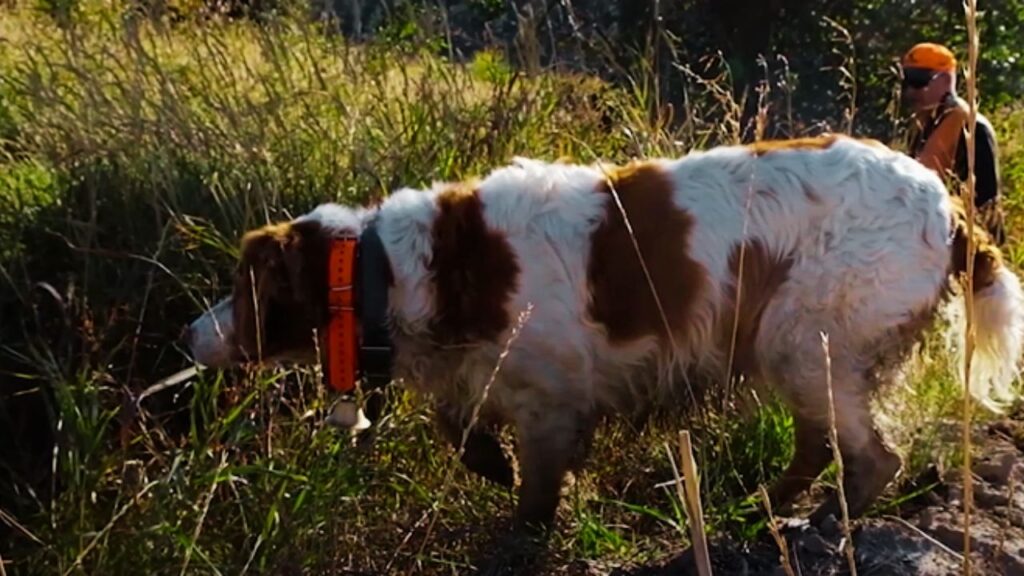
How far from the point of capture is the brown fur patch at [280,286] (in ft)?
13.5

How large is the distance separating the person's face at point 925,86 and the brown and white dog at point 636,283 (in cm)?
206

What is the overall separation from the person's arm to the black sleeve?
0.70ft

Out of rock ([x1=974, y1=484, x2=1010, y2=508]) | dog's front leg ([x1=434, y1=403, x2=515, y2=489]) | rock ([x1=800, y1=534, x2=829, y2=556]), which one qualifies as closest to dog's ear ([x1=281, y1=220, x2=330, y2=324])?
dog's front leg ([x1=434, y1=403, x2=515, y2=489])

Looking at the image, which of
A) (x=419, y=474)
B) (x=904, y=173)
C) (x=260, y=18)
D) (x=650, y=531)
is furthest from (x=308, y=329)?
(x=260, y=18)

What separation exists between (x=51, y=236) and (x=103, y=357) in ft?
2.66

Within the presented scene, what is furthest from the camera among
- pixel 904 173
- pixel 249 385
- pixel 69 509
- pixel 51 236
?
pixel 51 236

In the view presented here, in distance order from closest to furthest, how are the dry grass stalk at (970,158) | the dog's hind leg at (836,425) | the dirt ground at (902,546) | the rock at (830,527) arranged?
the dry grass stalk at (970,158)
the dirt ground at (902,546)
the rock at (830,527)
the dog's hind leg at (836,425)

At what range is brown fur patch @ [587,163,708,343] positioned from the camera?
407 cm

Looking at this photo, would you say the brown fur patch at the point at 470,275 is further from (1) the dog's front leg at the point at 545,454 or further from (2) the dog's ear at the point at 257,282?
(2) the dog's ear at the point at 257,282

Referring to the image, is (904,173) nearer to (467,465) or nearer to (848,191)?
(848,191)

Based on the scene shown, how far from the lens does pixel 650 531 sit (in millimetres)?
4262

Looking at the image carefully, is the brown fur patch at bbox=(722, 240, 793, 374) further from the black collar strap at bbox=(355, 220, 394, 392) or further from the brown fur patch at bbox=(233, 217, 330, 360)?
the brown fur patch at bbox=(233, 217, 330, 360)

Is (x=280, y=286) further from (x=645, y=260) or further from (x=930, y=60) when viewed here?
(x=930, y=60)

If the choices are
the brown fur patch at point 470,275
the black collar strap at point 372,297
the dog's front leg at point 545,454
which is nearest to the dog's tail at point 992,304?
the dog's front leg at point 545,454
